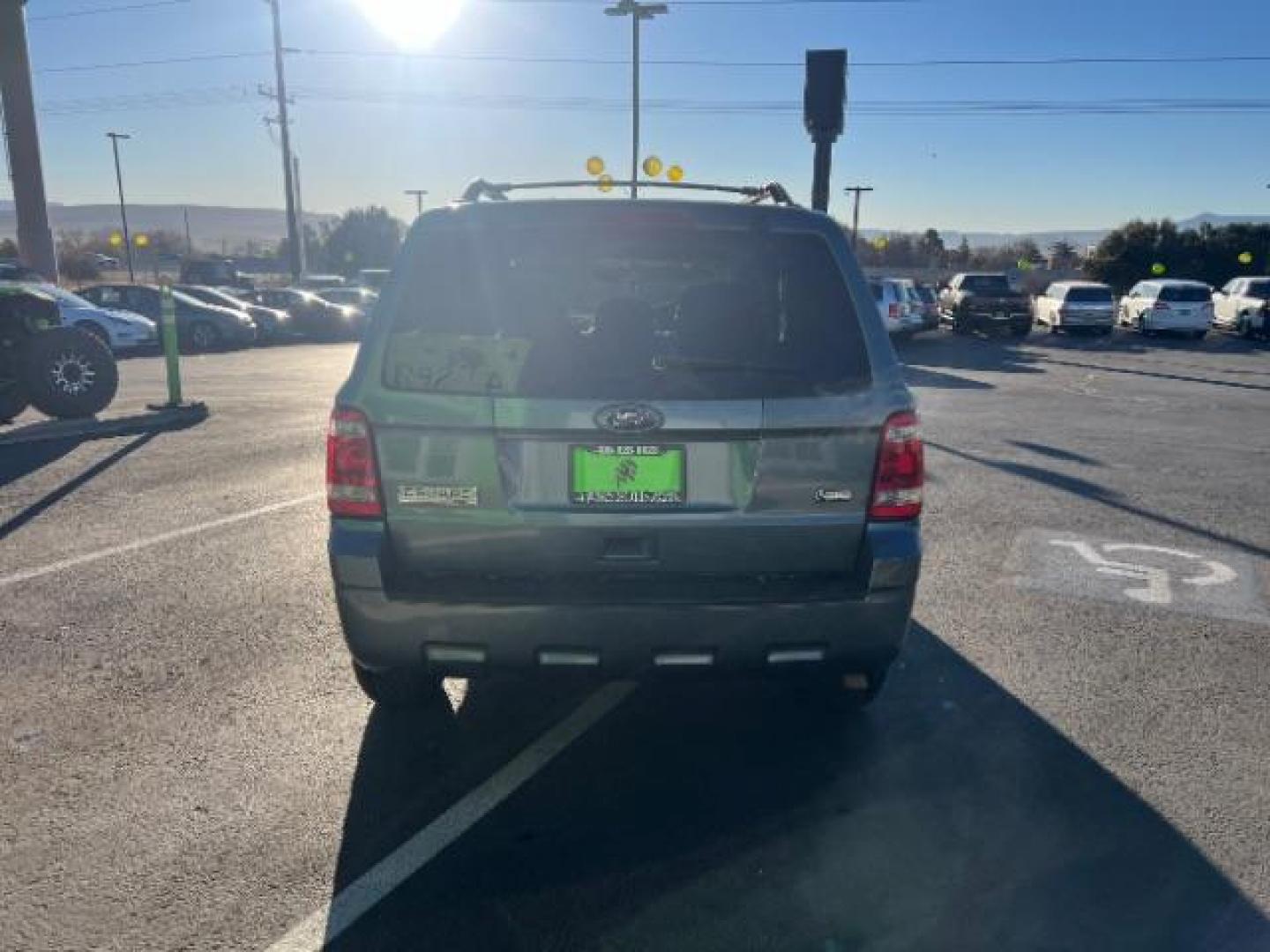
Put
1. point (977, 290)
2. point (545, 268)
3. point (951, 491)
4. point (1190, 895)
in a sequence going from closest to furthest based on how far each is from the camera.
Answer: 1. point (1190, 895)
2. point (545, 268)
3. point (951, 491)
4. point (977, 290)

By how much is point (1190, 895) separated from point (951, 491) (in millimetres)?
5265

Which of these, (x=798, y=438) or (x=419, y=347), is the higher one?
(x=419, y=347)

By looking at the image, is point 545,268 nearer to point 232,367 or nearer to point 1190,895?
point 1190,895

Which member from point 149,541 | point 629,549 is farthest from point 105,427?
point 629,549

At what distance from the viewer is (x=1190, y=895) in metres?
2.70

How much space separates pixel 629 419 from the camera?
9.29 ft

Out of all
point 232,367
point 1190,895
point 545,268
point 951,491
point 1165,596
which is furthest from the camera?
point 232,367

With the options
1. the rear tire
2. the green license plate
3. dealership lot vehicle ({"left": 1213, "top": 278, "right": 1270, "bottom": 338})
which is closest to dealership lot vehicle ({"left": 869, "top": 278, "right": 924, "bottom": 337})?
dealership lot vehicle ({"left": 1213, "top": 278, "right": 1270, "bottom": 338})

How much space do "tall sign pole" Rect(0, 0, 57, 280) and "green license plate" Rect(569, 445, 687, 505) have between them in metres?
22.7

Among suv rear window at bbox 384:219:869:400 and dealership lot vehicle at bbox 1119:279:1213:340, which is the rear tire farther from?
dealership lot vehicle at bbox 1119:279:1213:340

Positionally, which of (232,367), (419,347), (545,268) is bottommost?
(232,367)

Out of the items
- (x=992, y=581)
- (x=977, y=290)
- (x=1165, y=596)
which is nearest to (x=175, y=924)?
(x=992, y=581)

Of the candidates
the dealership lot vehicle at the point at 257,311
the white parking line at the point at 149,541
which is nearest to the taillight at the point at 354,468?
the white parking line at the point at 149,541

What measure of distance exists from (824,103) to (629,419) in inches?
371
